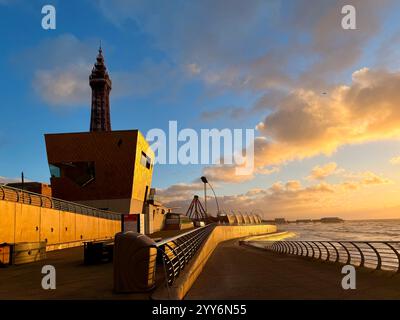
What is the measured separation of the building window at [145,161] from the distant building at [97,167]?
12.6 feet

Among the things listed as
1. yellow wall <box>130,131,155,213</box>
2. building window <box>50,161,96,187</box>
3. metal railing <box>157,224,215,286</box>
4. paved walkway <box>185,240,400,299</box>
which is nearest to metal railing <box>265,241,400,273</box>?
paved walkway <box>185,240,400,299</box>

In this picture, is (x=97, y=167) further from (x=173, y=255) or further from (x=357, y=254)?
(x=173, y=255)

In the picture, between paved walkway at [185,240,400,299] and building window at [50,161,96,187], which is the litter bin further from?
building window at [50,161,96,187]

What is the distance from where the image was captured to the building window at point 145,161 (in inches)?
2674

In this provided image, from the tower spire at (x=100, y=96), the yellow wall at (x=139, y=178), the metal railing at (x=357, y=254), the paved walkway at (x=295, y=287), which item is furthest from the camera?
the tower spire at (x=100, y=96)

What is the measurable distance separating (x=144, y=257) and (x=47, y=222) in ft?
70.0

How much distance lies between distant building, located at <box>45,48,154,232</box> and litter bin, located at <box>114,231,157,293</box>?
2076 inches

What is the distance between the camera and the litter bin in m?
8.26

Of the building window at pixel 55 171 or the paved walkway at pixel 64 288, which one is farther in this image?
the building window at pixel 55 171

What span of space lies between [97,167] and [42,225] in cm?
3509

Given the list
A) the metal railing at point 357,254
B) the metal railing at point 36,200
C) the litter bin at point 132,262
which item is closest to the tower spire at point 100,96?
the metal railing at point 36,200

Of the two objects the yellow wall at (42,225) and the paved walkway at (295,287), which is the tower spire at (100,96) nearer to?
the yellow wall at (42,225)

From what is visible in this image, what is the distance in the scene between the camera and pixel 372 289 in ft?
32.3
